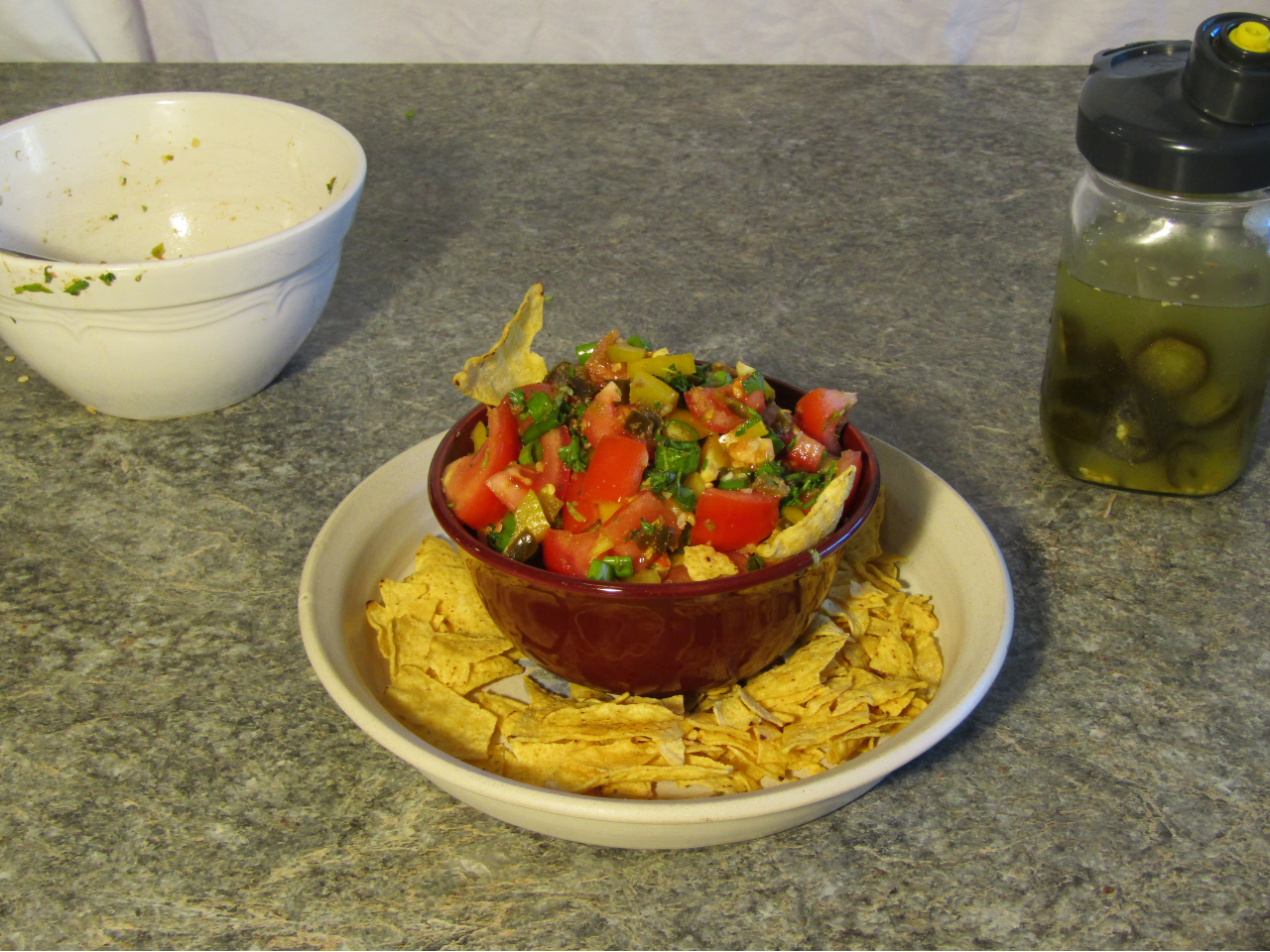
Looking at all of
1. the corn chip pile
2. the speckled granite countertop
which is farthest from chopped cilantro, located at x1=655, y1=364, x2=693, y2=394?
the speckled granite countertop

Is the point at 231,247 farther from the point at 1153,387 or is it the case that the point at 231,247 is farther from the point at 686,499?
the point at 1153,387

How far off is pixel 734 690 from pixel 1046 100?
203 centimetres

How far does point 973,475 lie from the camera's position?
4.67 feet

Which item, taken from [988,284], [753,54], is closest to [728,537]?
[988,284]

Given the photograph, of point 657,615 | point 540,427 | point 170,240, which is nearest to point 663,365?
point 540,427

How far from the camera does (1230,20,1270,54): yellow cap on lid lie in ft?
3.37

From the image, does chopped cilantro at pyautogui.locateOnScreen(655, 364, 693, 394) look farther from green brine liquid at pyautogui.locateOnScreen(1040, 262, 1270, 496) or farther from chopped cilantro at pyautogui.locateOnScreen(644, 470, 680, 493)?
green brine liquid at pyautogui.locateOnScreen(1040, 262, 1270, 496)

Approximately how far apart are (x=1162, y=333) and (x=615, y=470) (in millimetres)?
634

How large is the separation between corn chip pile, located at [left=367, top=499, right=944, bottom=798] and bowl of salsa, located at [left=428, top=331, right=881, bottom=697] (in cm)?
4

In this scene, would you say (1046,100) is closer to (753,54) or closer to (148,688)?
(753,54)

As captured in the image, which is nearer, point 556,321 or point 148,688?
point 148,688

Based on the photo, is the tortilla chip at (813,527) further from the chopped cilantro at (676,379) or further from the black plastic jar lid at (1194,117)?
the black plastic jar lid at (1194,117)

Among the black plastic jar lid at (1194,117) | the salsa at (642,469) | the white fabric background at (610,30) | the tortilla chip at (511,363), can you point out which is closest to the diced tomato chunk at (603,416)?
the salsa at (642,469)

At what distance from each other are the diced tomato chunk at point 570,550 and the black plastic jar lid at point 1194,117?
634 mm
